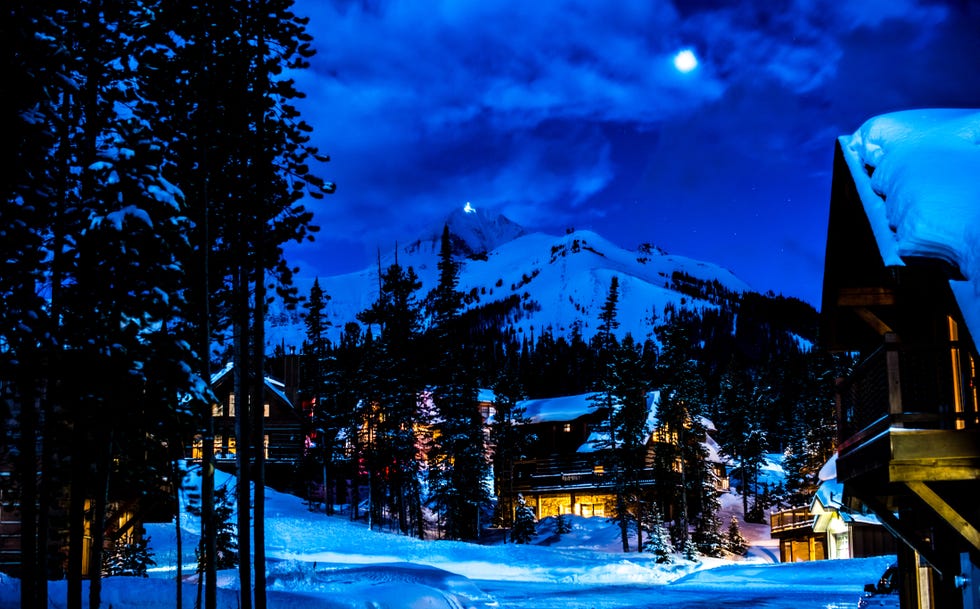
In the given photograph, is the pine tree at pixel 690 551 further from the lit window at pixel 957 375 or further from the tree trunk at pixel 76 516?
the tree trunk at pixel 76 516

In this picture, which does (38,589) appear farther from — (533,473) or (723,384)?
(723,384)

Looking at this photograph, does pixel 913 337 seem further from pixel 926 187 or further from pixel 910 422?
pixel 926 187

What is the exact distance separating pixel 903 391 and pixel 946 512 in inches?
61.4

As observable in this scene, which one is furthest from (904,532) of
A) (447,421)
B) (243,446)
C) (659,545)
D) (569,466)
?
(569,466)

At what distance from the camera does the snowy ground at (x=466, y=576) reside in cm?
2011

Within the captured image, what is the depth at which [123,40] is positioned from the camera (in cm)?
1530

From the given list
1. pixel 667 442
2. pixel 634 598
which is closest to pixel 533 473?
pixel 667 442

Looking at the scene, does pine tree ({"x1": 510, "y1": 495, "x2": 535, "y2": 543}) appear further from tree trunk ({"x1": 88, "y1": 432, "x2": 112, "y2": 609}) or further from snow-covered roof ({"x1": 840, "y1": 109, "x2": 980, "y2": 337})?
snow-covered roof ({"x1": 840, "y1": 109, "x2": 980, "y2": 337})

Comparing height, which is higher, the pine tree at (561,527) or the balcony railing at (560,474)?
the balcony railing at (560,474)

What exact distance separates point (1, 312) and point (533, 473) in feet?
196

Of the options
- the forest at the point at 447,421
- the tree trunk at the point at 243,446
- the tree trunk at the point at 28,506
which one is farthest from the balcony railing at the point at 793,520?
the tree trunk at the point at 28,506

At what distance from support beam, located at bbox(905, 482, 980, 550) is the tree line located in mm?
11154

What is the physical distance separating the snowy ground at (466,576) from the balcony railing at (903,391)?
1151cm

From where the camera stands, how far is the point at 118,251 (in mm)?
13680
